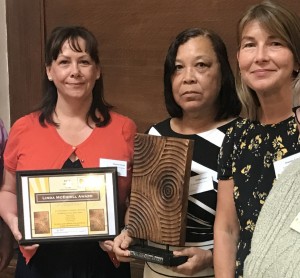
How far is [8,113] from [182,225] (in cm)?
165

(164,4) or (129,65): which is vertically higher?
(164,4)

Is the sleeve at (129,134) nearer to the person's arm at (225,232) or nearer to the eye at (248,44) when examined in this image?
the person's arm at (225,232)

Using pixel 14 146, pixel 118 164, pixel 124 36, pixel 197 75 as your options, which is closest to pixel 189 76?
pixel 197 75

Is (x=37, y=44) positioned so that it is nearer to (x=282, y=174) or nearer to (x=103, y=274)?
(x=103, y=274)

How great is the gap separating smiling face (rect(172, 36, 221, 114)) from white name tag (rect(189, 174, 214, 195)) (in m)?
0.19

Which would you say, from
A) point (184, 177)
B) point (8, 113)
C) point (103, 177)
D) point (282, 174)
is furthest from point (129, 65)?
point (282, 174)

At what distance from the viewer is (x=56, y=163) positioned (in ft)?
5.73

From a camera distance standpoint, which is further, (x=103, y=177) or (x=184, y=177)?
(x=103, y=177)

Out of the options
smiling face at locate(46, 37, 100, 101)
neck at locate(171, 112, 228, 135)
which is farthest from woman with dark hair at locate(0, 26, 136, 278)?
neck at locate(171, 112, 228, 135)

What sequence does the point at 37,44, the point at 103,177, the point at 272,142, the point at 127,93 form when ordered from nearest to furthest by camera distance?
the point at 272,142 < the point at 103,177 < the point at 127,93 < the point at 37,44

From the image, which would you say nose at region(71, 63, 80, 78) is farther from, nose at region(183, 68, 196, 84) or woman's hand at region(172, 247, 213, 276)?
woman's hand at region(172, 247, 213, 276)

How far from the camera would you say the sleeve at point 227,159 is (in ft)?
4.62

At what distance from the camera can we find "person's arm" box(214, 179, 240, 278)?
1.42m

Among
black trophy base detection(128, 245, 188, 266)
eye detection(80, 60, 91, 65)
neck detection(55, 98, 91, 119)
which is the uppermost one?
eye detection(80, 60, 91, 65)
